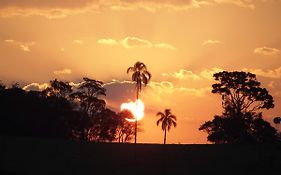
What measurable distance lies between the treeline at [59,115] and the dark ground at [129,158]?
51.6 ft

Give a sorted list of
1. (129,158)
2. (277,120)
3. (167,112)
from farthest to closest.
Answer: (167,112), (277,120), (129,158)

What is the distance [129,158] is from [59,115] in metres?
A: 29.6

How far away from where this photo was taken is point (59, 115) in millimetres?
73250

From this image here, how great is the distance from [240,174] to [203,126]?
29744 mm

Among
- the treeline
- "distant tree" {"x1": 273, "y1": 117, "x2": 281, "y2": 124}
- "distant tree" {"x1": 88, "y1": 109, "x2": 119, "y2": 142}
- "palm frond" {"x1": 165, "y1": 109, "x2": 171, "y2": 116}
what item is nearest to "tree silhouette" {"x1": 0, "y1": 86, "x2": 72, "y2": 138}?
the treeline

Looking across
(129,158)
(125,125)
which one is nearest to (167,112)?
(125,125)

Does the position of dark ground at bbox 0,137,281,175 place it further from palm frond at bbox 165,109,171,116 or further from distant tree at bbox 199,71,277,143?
palm frond at bbox 165,109,171,116

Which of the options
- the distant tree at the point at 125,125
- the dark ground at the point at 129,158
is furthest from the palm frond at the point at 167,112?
the dark ground at the point at 129,158

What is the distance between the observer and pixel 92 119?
90.1 meters

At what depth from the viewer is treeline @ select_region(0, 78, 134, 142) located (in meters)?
63.8

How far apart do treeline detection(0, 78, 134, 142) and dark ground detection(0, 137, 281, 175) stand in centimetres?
1572

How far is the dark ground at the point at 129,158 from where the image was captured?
42.8 meters

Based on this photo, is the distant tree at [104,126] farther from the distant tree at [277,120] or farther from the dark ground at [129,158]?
the dark ground at [129,158]

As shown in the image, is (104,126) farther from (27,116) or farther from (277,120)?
(277,120)
